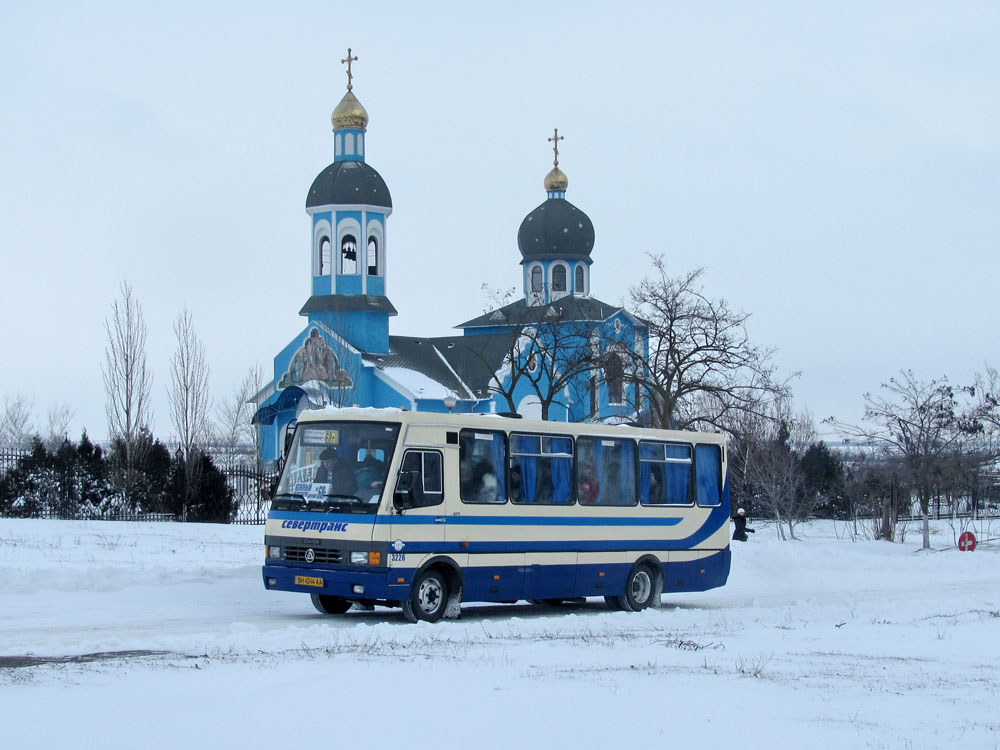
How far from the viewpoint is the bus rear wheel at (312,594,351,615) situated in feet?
56.9

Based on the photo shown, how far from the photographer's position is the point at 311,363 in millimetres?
64562

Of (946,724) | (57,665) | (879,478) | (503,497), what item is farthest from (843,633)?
(879,478)

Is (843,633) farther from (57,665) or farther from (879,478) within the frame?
(879,478)

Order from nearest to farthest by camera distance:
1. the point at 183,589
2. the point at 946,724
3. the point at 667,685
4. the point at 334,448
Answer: the point at 946,724 → the point at 667,685 → the point at 334,448 → the point at 183,589

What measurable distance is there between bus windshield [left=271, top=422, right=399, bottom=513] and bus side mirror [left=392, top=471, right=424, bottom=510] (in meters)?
0.20

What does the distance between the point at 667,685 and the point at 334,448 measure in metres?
6.94

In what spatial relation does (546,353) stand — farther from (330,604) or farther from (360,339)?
(330,604)

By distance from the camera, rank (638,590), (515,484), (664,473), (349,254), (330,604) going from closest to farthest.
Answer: (330,604)
(515,484)
(638,590)
(664,473)
(349,254)

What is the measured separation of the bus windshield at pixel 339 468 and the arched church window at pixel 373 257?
155 ft

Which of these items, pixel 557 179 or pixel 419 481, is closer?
pixel 419 481

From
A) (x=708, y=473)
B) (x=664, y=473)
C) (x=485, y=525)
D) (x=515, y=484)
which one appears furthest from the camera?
(x=708, y=473)

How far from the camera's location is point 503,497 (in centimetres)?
1764

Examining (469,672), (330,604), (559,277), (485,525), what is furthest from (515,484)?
(559,277)

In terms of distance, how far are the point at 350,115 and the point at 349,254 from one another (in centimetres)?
678
